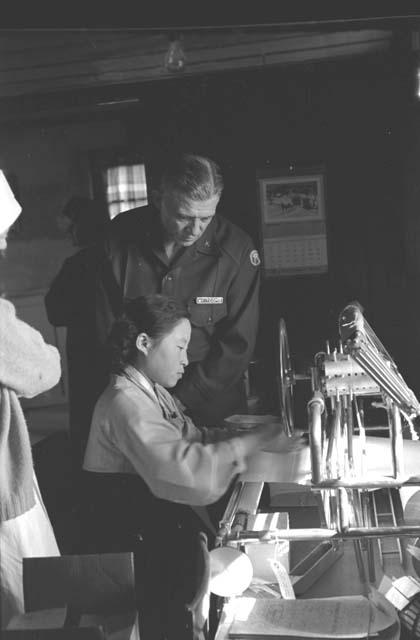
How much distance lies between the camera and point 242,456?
5.26 ft

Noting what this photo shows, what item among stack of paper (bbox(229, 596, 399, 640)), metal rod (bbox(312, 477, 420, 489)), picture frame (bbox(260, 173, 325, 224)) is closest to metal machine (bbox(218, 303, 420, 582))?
metal rod (bbox(312, 477, 420, 489))

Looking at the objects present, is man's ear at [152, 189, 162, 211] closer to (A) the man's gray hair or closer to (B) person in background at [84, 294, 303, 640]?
(A) the man's gray hair

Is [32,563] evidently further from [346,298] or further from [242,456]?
[346,298]

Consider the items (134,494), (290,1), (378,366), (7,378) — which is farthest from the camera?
(134,494)

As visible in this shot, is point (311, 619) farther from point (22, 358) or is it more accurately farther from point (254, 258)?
point (254, 258)

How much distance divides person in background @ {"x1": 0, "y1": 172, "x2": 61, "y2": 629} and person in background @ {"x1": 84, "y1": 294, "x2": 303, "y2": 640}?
0.16m

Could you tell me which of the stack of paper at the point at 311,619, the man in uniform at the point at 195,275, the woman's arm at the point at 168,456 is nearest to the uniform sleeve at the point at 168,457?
the woman's arm at the point at 168,456

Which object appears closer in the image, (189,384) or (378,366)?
(378,366)

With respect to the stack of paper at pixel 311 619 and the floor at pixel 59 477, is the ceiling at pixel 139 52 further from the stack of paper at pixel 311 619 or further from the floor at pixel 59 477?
the stack of paper at pixel 311 619

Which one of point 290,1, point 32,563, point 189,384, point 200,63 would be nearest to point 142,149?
point 200,63

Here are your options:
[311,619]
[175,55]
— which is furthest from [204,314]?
[311,619]

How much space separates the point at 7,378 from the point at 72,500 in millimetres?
418

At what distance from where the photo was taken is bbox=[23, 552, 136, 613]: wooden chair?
4.08ft

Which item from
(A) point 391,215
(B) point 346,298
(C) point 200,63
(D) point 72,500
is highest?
(C) point 200,63
